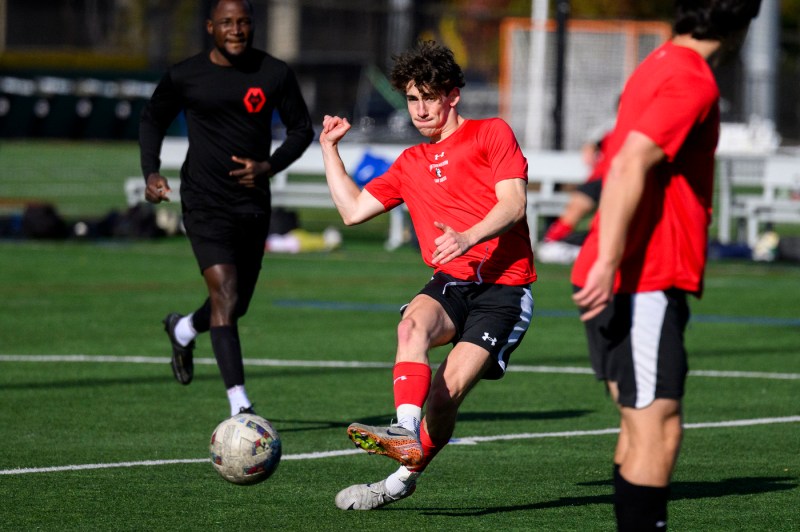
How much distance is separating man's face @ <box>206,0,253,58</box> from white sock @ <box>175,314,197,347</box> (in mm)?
1666

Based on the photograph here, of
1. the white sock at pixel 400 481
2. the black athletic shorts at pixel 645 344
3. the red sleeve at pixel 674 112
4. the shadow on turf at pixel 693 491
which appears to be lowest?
the shadow on turf at pixel 693 491

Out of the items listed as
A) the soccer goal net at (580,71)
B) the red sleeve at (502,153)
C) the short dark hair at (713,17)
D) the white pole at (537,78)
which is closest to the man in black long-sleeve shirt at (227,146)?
the red sleeve at (502,153)

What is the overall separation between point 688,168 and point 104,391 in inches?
238

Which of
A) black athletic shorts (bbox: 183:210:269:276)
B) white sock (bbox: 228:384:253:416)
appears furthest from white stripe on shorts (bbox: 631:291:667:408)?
black athletic shorts (bbox: 183:210:269:276)

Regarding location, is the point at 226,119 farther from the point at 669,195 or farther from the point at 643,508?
the point at 643,508

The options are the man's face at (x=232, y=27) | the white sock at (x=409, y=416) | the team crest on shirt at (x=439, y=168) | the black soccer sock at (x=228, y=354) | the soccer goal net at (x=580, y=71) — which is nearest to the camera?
the white sock at (x=409, y=416)

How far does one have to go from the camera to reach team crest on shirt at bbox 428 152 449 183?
677 cm

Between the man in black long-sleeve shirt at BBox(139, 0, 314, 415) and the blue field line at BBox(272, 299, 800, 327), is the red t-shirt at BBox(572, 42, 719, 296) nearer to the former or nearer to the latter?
the man in black long-sleeve shirt at BBox(139, 0, 314, 415)

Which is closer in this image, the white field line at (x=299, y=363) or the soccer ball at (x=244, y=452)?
the soccer ball at (x=244, y=452)

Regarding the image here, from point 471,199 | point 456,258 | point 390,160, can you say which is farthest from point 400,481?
point 390,160

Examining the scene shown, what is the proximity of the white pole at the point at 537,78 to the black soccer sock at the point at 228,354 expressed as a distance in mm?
18636

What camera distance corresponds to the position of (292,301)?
51.4 feet

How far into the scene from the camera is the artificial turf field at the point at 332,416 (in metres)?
6.61

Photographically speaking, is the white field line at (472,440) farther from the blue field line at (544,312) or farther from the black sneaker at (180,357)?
the blue field line at (544,312)
